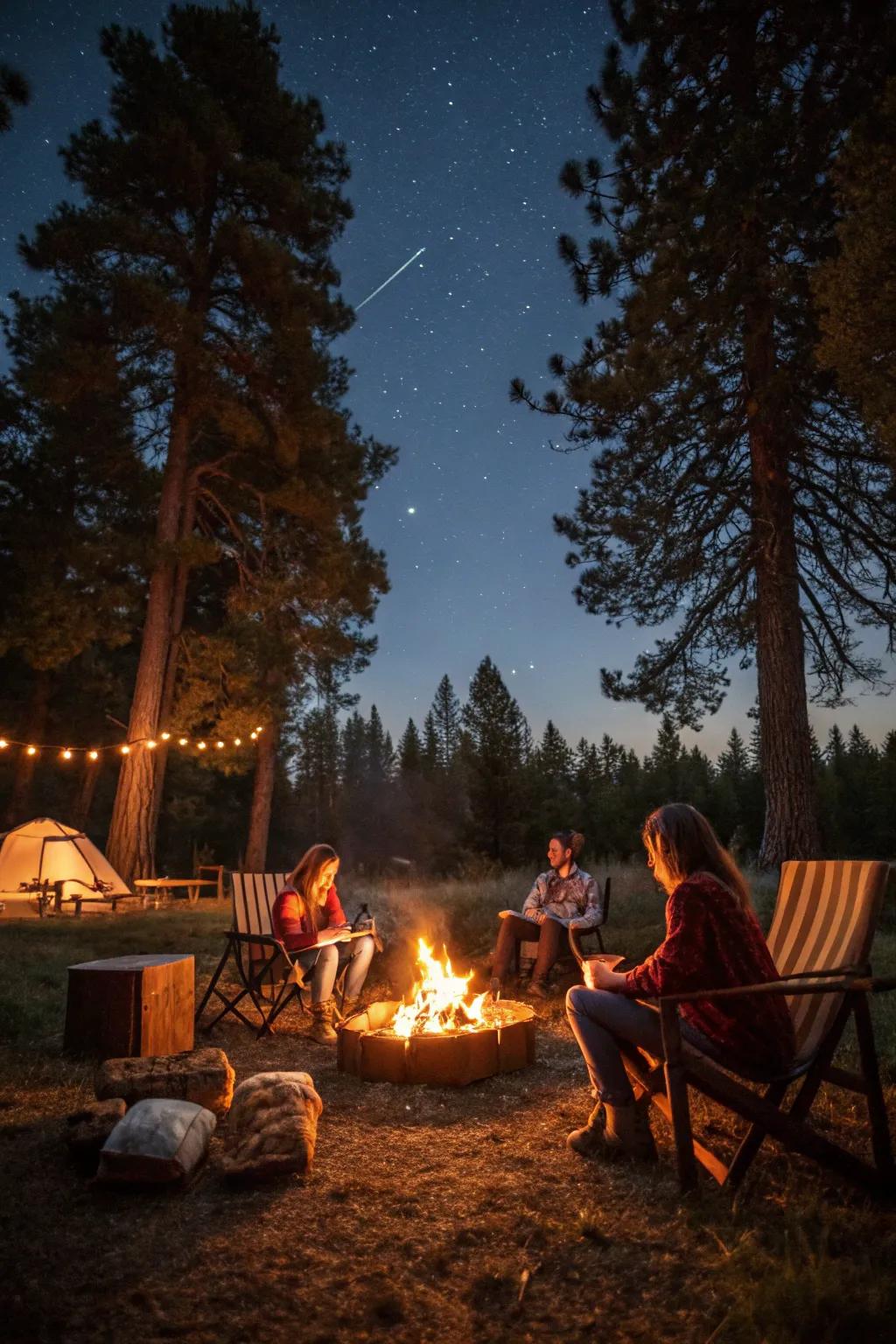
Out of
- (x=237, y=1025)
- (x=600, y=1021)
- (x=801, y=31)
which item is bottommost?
(x=237, y=1025)

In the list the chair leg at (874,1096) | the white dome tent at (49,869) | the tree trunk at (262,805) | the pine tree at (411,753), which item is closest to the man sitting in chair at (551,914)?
the chair leg at (874,1096)

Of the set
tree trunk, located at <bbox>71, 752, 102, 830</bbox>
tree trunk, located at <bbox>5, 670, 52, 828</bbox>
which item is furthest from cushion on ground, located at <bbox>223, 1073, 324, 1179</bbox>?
tree trunk, located at <bbox>71, 752, 102, 830</bbox>

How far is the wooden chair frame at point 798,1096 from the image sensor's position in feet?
7.87

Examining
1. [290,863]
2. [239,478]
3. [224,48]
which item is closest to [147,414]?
[239,478]

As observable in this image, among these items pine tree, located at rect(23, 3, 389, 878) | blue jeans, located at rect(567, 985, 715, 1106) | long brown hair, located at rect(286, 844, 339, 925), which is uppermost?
pine tree, located at rect(23, 3, 389, 878)

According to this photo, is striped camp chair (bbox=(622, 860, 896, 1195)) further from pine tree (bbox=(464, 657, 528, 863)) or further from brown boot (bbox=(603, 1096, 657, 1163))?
pine tree (bbox=(464, 657, 528, 863))

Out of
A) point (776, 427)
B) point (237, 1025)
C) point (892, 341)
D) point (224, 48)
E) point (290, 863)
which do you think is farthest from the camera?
point (290, 863)

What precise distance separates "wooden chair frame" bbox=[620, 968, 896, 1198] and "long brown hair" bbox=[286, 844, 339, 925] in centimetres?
321

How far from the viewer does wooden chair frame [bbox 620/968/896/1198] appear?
2398 millimetres

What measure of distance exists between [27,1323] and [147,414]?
43.9 feet

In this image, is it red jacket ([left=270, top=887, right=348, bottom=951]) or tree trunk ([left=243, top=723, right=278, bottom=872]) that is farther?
tree trunk ([left=243, top=723, right=278, bottom=872])

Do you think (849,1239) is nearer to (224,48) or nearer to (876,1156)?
(876,1156)

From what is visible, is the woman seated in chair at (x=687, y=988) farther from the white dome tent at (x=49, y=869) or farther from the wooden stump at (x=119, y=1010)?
the white dome tent at (x=49, y=869)

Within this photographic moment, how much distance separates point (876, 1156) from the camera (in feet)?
8.00
